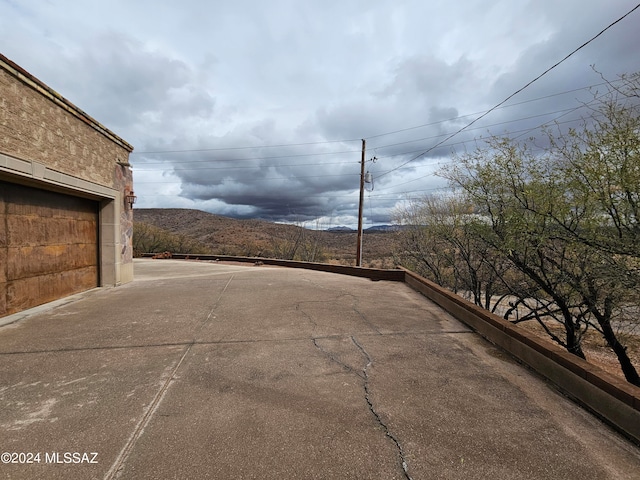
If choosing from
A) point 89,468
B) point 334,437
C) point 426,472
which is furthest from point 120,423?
point 426,472

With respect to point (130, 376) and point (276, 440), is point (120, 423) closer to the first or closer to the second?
point (130, 376)

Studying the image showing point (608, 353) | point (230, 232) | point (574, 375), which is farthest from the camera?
point (230, 232)

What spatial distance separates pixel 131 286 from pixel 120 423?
7846 mm

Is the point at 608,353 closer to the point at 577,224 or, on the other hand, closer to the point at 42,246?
the point at 577,224

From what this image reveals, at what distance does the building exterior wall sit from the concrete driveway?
2.91 m

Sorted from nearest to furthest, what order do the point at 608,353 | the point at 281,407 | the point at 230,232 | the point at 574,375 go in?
the point at 281,407, the point at 574,375, the point at 608,353, the point at 230,232

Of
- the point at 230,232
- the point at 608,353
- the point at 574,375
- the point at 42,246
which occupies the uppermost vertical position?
the point at 230,232

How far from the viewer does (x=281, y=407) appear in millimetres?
2873

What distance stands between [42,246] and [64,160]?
197 centimetres

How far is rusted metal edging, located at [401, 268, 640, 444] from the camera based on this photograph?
103 inches

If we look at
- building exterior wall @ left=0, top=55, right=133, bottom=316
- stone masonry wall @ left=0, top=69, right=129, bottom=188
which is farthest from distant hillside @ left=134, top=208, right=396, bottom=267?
stone masonry wall @ left=0, top=69, right=129, bottom=188

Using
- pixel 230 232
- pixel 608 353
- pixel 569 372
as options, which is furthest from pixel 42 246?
pixel 230 232

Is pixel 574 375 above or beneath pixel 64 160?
beneath

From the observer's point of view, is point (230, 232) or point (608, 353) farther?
point (230, 232)
